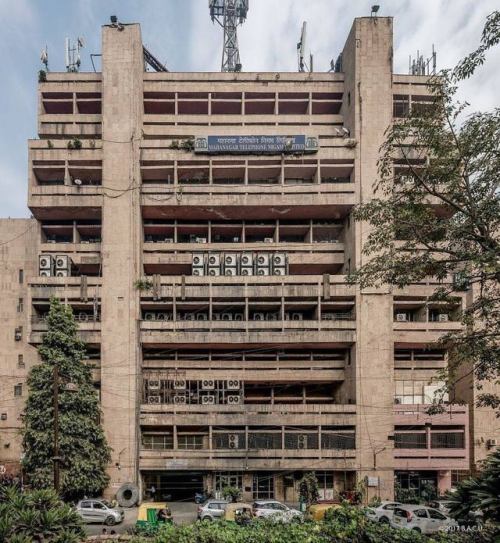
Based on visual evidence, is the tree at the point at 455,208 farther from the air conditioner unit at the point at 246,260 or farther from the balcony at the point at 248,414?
the air conditioner unit at the point at 246,260

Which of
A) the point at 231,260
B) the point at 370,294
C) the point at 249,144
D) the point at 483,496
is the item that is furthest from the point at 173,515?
the point at 249,144

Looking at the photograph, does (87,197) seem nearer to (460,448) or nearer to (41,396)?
(41,396)

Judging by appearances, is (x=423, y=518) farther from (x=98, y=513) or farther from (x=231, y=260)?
(x=231, y=260)

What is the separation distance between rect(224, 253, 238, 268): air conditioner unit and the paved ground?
61.5 ft

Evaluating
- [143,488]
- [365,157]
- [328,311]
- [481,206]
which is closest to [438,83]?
[481,206]

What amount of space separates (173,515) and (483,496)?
80.5 ft

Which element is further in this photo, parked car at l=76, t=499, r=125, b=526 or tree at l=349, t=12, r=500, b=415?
parked car at l=76, t=499, r=125, b=526

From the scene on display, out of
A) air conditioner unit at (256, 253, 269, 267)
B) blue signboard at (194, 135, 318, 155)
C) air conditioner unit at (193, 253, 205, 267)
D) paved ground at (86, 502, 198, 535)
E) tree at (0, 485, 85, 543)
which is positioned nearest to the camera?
tree at (0, 485, 85, 543)

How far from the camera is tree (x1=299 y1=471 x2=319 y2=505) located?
31312mm

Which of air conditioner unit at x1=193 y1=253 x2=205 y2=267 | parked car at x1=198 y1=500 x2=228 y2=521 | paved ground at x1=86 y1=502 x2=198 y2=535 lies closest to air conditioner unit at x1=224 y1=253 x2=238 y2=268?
air conditioner unit at x1=193 y1=253 x2=205 y2=267

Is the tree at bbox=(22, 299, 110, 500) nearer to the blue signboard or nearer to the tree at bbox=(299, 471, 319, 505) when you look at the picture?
the tree at bbox=(299, 471, 319, 505)

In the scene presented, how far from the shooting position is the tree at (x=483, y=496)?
9438 millimetres

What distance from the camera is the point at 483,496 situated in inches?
380

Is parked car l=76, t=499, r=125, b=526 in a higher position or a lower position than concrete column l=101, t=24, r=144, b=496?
lower
